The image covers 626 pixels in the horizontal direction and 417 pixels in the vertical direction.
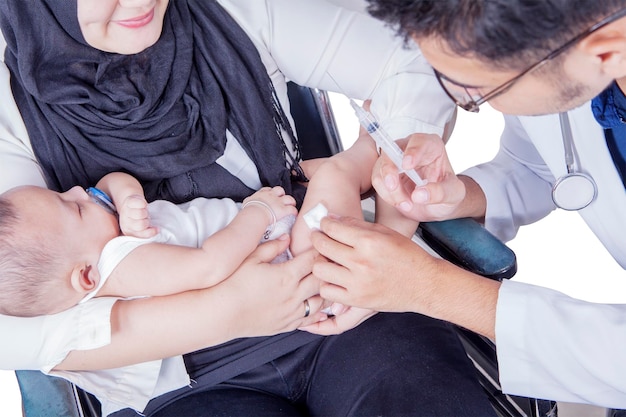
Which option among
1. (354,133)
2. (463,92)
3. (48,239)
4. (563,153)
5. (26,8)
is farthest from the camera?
(354,133)

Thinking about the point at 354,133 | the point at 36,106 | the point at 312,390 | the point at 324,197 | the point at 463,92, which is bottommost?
the point at 312,390

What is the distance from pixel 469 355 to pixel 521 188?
18.9 inches

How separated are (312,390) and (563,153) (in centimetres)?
83

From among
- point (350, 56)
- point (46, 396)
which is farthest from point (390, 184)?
point (46, 396)

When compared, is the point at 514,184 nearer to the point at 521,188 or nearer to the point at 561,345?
the point at 521,188

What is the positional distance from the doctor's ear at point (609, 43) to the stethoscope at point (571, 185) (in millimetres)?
501

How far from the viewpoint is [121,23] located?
1.46 meters

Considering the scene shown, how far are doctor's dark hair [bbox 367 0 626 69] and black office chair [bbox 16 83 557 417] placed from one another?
602mm

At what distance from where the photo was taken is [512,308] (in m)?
1.42

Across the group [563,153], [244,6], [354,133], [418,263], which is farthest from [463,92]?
[354,133]

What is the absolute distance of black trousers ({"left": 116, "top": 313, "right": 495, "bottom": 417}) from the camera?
151cm

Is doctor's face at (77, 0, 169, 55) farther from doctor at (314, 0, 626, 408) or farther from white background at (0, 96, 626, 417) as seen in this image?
white background at (0, 96, 626, 417)

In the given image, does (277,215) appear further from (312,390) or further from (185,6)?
(185,6)

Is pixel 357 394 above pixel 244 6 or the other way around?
the other way around
